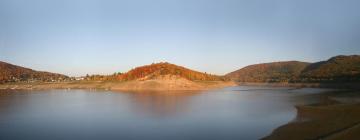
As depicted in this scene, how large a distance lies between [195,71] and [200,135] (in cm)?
16491

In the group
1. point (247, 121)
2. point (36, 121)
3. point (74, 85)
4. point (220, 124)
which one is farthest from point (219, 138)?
point (74, 85)

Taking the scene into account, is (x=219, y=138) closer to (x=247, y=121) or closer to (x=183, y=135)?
(x=183, y=135)

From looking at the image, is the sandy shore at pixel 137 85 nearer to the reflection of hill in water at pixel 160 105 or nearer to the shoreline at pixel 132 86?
the shoreline at pixel 132 86

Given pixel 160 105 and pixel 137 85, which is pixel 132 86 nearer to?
pixel 137 85

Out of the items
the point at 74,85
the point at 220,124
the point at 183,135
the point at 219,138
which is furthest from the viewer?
the point at 74,85

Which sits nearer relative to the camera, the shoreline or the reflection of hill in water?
the reflection of hill in water

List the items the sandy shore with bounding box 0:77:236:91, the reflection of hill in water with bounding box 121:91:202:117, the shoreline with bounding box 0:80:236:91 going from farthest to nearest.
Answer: the sandy shore with bounding box 0:77:236:91, the shoreline with bounding box 0:80:236:91, the reflection of hill in water with bounding box 121:91:202:117

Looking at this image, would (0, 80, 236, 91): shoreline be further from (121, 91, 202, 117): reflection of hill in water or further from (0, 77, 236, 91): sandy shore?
(121, 91, 202, 117): reflection of hill in water

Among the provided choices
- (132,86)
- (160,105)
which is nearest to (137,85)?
(132,86)

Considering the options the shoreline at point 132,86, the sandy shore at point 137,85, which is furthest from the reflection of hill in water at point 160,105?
the sandy shore at point 137,85

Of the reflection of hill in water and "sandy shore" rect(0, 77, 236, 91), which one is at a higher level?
"sandy shore" rect(0, 77, 236, 91)

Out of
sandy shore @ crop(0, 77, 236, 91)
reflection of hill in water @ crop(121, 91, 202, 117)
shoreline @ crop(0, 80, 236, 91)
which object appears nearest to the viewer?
reflection of hill in water @ crop(121, 91, 202, 117)

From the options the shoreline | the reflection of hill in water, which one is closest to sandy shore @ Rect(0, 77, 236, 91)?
the shoreline

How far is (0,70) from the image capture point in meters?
194
